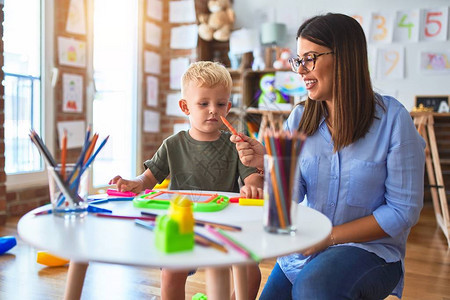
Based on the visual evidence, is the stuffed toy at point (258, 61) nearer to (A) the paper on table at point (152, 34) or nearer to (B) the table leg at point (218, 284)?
(A) the paper on table at point (152, 34)

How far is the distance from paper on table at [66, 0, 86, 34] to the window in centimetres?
17

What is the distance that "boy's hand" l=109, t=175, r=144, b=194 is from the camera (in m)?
1.10

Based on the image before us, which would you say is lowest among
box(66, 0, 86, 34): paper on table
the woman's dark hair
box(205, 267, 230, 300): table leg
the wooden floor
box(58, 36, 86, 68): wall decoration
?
the wooden floor

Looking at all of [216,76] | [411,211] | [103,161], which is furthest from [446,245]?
[103,161]

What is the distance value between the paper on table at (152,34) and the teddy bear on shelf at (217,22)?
41cm

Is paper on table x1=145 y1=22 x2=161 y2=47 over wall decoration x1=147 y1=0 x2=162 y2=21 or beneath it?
beneath

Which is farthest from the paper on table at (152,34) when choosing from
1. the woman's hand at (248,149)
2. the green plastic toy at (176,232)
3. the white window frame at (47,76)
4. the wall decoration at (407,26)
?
the green plastic toy at (176,232)

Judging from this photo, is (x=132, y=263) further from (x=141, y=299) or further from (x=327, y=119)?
(x=141, y=299)

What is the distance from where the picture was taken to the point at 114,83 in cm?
389

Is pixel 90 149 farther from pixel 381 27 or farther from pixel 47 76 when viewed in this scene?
pixel 381 27

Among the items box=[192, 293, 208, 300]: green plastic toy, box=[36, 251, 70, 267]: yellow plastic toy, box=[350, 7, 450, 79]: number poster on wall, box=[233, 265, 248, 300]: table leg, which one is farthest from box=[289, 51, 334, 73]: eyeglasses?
box=[350, 7, 450, 79]: number poster on wall

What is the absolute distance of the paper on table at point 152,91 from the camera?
13.7ft

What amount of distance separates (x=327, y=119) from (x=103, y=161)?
9.99ft

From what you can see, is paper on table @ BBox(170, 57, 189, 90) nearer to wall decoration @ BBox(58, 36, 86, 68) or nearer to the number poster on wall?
wall decoration @ BBox(58, 36, 86, 68)
